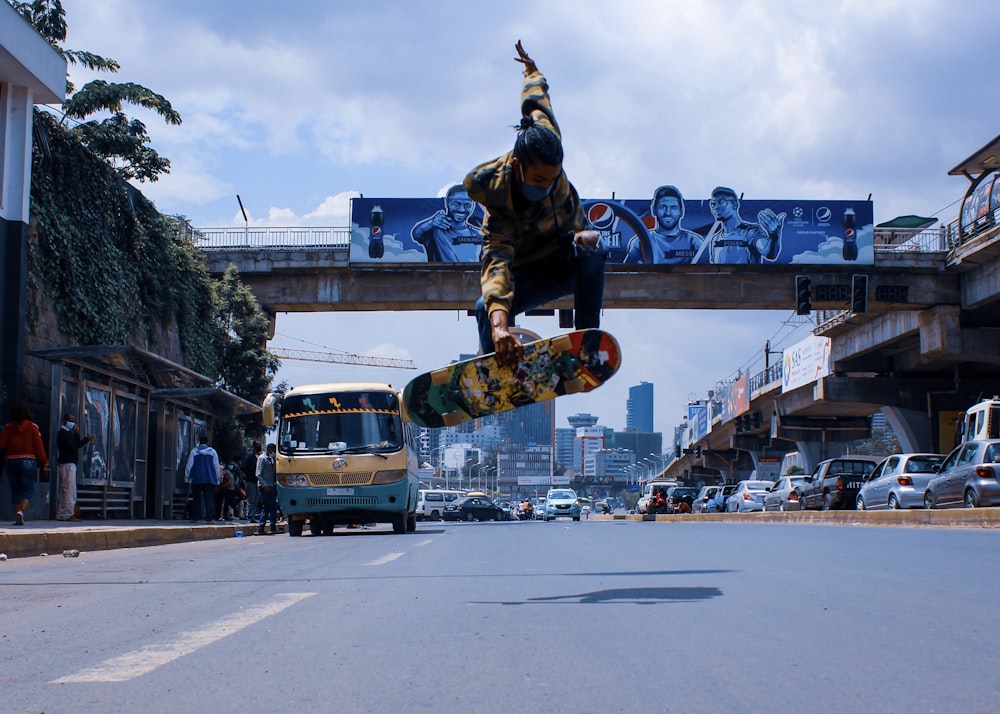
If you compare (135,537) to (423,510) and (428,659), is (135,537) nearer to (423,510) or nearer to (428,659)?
(428,659)

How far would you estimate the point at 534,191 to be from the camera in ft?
21.6

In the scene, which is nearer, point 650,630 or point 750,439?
point 650,630

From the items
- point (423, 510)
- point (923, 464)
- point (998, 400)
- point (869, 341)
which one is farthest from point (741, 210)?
point (423, 510)

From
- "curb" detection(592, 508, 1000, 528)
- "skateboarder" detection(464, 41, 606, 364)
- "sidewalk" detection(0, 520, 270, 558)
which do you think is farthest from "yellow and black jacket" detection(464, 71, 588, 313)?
"curb" detection(592, 508, 1000, 528)

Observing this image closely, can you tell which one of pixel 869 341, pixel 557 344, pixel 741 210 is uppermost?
pixel 741 210

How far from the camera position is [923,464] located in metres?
23.5

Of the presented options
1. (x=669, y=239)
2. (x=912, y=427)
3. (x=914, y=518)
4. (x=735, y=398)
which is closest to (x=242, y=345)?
(x=669, y=239)

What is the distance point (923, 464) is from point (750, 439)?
52164 millimetres

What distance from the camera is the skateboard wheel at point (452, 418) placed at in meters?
6.84

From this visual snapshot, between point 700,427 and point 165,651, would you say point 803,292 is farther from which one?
point 700,427

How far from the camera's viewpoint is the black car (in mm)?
54625

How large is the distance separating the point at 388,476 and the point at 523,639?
13.9 meters

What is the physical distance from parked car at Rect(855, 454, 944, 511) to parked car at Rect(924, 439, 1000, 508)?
1032mm

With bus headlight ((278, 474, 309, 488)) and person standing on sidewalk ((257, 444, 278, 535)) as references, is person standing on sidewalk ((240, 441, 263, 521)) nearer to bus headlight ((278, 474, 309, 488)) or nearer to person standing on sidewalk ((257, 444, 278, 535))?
person standing on sidewalk ((257, 444, 278, 535))
